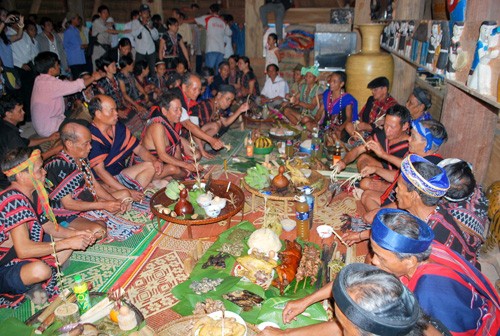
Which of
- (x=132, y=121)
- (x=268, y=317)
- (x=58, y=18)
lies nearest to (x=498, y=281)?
(x=268, y=317)

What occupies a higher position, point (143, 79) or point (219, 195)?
point (143, 79)

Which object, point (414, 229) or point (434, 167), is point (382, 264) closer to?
point (414, 229)

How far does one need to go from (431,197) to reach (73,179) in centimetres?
343

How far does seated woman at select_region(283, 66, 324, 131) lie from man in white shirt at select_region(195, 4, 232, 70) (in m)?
3.51

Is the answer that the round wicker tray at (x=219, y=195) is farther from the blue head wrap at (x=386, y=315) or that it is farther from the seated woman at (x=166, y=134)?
the blue head wrap at (x=386, y=315)

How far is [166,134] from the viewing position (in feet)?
16.9

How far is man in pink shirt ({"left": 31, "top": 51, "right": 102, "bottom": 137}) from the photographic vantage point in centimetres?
591

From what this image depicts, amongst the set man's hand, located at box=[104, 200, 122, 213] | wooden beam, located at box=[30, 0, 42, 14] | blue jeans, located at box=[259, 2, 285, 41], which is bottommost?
man's hand, located at box=[104, 200, 122, 213]

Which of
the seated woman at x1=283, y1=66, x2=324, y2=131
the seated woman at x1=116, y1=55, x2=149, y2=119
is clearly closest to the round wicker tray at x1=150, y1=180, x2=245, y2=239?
the seated woman at x1=283, y1=66, x2=324, y2=131

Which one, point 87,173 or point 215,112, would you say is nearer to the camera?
point 87,173

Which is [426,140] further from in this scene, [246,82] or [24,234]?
[246,82]

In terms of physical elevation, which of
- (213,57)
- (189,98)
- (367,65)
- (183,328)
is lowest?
(183,328)

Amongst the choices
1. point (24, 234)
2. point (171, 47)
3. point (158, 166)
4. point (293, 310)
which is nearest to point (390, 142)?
point (293, 310)

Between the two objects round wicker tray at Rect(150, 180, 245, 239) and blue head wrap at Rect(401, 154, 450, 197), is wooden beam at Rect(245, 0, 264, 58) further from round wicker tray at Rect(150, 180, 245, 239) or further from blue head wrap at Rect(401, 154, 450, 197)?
blue head wrap at Rect(401, 154, 450, 197)
